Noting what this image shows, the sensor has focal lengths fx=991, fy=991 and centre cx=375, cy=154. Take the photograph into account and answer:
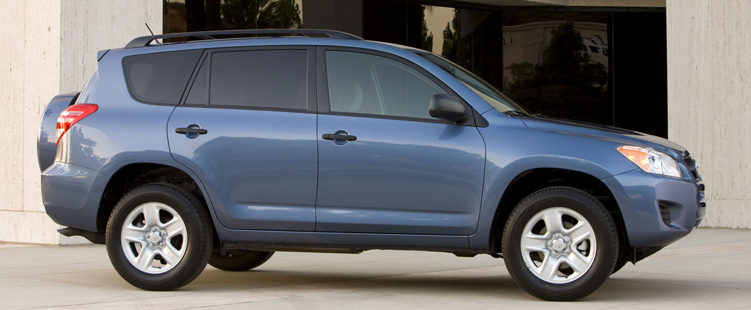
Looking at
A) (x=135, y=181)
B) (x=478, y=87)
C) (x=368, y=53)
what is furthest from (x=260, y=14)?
(x=478, y=87)

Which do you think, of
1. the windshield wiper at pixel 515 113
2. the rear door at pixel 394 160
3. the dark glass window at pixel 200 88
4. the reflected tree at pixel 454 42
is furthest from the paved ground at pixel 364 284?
the reflected tree at pixel 454 42

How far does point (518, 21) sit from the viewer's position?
20766 mm

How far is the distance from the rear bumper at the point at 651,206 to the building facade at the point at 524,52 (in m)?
6.58

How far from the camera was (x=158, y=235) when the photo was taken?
276 inches

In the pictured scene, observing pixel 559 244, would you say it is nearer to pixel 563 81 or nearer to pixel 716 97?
pixel 716 97

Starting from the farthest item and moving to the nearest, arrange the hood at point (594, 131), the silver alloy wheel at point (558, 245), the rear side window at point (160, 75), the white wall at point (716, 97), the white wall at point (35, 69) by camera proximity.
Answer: the white wall at point (716, 97), the white wall at point (35, 69), the rear side window at point (160, 75), the hood at point (594, 131), the silver alloy wheel at point (558, 245)

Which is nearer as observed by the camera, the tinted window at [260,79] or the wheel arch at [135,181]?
the tinted window at [260,79]

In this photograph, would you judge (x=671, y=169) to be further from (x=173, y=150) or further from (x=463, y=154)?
(x=173, y=150)

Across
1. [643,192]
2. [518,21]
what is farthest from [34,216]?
[518,21]

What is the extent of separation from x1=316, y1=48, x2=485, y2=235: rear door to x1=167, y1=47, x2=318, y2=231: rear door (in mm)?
138

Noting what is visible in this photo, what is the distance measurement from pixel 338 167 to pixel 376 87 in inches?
25.0

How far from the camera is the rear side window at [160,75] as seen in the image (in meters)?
7.25

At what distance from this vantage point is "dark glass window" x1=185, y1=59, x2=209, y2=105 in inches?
282

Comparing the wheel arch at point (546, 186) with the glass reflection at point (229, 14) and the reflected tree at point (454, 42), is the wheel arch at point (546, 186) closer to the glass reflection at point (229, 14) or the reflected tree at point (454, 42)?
the glass reflection at point (229, 14)
